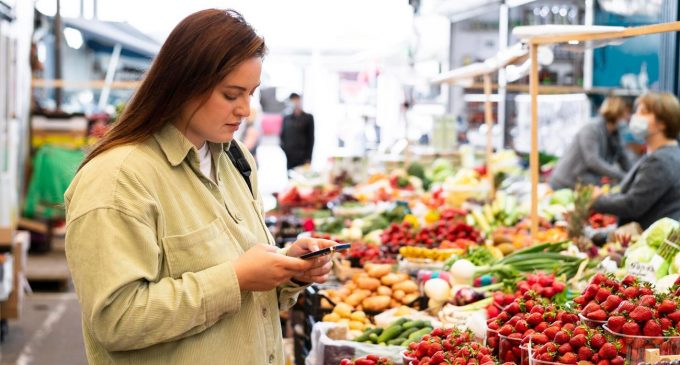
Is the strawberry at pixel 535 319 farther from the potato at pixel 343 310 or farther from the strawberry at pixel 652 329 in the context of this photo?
the potato at pixel 343 310

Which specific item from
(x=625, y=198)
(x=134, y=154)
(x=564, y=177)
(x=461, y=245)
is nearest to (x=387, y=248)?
(x=461, y=245)

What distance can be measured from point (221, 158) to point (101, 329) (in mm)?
667

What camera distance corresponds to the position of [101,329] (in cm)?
238

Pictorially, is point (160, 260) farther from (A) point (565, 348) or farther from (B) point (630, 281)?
(B) point (630, 281)

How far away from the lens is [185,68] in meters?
2.48

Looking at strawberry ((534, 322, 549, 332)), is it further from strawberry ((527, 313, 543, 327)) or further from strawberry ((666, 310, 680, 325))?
strawberry ((666, 310, 680, 325))

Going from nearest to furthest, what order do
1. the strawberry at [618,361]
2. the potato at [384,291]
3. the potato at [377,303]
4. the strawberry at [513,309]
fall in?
the strawberry at [618,361] → the strawberry at [513,309] → the potato at [377,303] → the potato at [384,291]

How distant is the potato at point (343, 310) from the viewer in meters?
4.86

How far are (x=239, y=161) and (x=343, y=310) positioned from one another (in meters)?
2.08

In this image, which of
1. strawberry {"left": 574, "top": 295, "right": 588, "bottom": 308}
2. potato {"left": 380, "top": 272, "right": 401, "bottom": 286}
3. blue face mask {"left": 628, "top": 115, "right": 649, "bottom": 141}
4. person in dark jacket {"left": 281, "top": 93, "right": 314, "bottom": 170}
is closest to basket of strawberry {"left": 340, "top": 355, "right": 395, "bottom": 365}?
strawberry {"left": 574, "top": 295, "right": 588, "bottom": 308}

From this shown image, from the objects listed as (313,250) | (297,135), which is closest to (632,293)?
(313,250)

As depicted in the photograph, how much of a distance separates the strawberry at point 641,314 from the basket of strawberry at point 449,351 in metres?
0.42

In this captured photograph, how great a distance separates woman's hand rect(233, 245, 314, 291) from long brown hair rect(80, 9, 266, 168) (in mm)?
407

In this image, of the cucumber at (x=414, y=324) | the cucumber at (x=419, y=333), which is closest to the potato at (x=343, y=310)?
the cucumber at (x=414, y=324)
